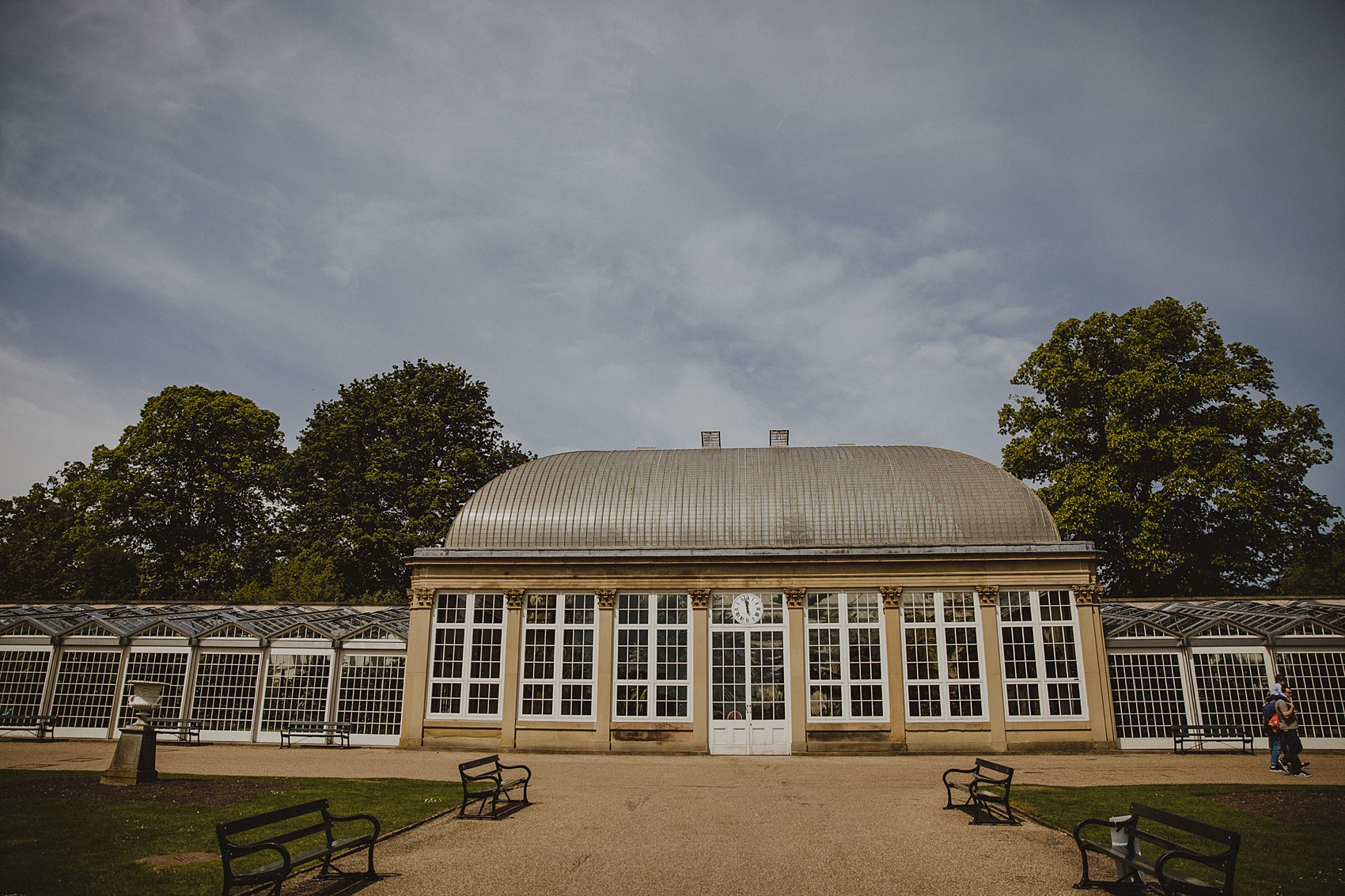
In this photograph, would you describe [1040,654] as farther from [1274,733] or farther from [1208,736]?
[1274,733]

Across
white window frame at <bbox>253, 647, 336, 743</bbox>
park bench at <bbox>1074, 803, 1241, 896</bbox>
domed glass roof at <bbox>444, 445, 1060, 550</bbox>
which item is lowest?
park bench at <bbox>1074, 803, 1241, 896</bbox>

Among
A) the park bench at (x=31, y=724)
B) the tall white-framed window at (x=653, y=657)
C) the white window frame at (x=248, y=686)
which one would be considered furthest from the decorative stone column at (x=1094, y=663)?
the park bench at (x=31, y=724)

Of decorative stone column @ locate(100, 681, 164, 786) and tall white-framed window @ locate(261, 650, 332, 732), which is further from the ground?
tall white-framed window @ locate(261, 650, 332, 732)

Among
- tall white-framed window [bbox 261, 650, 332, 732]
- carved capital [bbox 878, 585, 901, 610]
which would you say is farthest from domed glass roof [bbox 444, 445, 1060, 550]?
tall white-framed window [bbox 261, 650, 332, 732]

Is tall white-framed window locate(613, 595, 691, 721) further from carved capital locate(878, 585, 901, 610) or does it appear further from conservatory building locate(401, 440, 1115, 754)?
carved capital locate(878, 585, 901, 610)

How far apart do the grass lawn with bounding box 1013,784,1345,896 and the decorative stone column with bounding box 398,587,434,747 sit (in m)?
19.4

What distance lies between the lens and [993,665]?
2794 cm

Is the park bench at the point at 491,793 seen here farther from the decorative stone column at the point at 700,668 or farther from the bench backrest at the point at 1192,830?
the bench backrest at the point at 1192,830

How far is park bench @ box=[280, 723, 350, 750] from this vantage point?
29344mm

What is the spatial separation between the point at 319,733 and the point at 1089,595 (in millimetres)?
27121

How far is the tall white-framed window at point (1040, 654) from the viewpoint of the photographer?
91.0 ft

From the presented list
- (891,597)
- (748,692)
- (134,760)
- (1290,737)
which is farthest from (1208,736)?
(134,760)

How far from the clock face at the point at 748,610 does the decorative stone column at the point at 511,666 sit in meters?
7.59

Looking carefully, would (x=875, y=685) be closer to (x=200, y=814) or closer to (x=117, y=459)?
(x=200, y=814)
